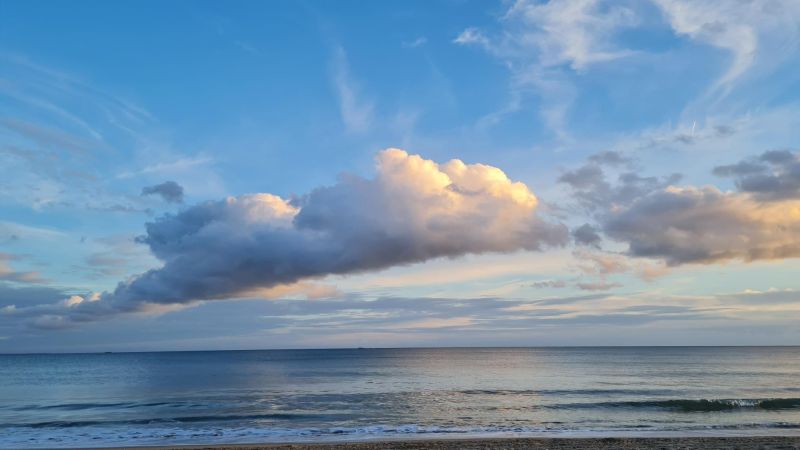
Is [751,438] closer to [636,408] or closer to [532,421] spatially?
[532,421]

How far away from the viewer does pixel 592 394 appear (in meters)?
51.5

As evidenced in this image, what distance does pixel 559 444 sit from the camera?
25.2 meters

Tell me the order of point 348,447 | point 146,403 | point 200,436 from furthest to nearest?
point 146,403 < point 200,436 < point 348,447

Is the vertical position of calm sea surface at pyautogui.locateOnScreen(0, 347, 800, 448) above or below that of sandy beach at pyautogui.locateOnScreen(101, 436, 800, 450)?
below

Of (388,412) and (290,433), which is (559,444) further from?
(388,412)

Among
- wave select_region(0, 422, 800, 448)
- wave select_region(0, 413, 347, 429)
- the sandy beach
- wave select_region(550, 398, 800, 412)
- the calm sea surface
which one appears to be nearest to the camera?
the sandy beach

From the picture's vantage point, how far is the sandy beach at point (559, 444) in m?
24.0

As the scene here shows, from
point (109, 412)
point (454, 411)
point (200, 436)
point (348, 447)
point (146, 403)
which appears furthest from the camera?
point (146, 403)

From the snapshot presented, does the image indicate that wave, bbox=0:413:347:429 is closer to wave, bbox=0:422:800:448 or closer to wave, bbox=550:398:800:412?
wave, bbox=0:422:800:448

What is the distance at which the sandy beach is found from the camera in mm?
24031

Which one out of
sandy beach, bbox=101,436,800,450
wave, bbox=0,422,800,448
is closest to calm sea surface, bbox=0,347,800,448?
wave, bbox=0,422,800,448

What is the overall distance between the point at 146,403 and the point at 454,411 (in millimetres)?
27350

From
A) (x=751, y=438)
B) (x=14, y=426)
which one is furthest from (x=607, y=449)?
(x=14, y=426)

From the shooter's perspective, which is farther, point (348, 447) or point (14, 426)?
point (14, 426)
